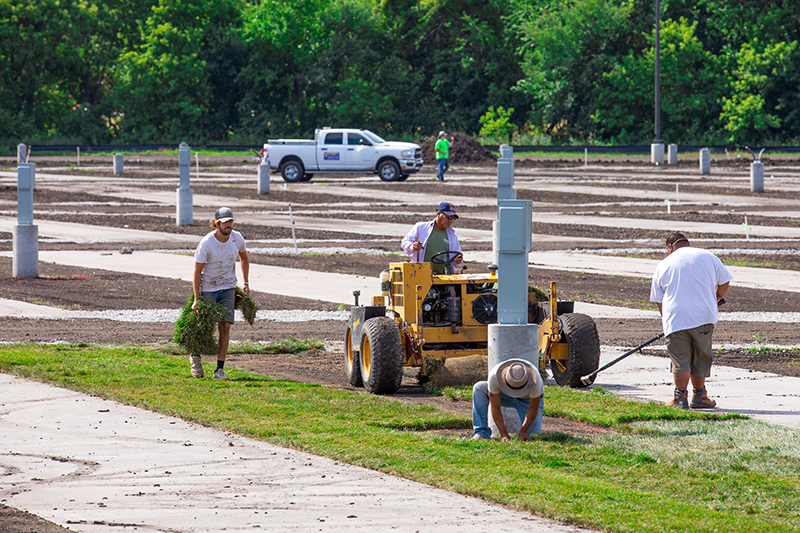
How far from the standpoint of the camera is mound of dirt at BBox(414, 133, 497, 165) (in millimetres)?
59656

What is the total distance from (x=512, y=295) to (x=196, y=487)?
2647 millimetres

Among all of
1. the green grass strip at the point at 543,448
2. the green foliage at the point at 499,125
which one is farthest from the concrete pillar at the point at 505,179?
the green foliage at the point at 499,125

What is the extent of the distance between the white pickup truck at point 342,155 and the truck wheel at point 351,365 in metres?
34.4

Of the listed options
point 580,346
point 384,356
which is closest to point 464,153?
point 580,346

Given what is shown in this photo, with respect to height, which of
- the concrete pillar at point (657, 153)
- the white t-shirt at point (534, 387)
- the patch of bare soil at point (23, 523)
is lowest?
the patch of bare soil at point (23, 523)

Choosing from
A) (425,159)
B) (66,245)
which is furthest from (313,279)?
(425,159)

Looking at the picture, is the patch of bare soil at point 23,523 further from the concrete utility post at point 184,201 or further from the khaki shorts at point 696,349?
the concrete utility post at point 184,201

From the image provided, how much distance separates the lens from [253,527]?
20.6 ft

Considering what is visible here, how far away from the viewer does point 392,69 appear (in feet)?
254

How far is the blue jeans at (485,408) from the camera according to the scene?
845cm

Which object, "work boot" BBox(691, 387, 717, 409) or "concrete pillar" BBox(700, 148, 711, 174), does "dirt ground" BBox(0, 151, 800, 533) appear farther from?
"concrete pillar" BBox(700, 148, 711, 174)

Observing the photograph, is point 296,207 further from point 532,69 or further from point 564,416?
point 532,69

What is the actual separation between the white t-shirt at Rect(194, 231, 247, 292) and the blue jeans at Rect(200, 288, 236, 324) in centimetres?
4

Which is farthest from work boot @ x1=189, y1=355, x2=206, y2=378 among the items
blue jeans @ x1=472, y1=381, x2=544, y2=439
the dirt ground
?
blue jeans @ x1=472, y1=381, x2=544, y2=439
